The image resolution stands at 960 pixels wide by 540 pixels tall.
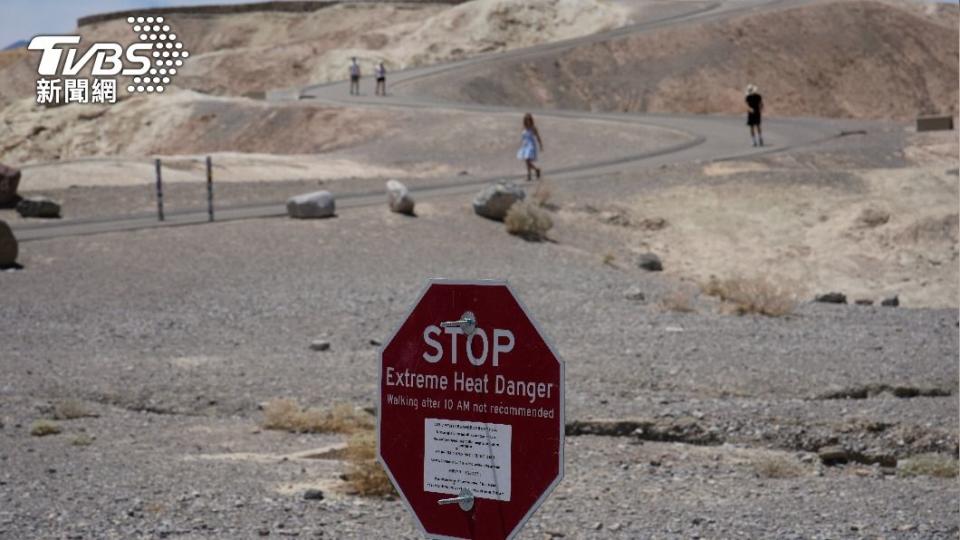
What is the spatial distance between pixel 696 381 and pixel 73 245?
1233cm

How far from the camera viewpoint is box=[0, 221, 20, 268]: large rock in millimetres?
22562

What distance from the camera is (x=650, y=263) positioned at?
27.6 meters

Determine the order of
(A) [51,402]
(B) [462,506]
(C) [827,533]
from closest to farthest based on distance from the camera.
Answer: (B) [462,506], (C) [827,533], (A) [51,402]

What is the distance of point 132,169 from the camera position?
34000 mm

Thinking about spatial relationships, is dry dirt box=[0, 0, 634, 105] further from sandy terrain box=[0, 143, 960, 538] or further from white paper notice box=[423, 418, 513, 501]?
white paper notice box=[423, 418, 513, 501]

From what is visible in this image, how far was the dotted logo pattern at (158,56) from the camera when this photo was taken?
2640 inches

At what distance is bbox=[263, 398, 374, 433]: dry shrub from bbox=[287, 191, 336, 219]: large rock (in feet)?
42.5

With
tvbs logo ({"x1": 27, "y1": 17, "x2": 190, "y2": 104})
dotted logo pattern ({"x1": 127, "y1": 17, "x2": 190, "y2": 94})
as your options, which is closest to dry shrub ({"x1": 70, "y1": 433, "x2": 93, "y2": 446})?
tvbs logo ({"x1": 27, "y1": 17, "x2": 190, "y2": 104})

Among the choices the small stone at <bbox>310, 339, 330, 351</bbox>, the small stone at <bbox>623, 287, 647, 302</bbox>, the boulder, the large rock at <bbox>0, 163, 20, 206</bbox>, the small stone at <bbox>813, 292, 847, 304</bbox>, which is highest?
the large rock at <bbox>0, 163, 20, 206</bbox>

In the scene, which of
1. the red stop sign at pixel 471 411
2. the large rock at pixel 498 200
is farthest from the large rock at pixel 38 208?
the red stop sign at pixel 471 411

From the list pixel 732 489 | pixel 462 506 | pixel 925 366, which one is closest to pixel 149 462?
pixel 732 489

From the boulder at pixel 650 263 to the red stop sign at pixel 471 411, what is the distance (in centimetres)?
2287

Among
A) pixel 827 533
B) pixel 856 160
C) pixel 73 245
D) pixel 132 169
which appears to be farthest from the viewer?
pixel 856 160

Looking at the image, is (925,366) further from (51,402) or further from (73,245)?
(73,245)
